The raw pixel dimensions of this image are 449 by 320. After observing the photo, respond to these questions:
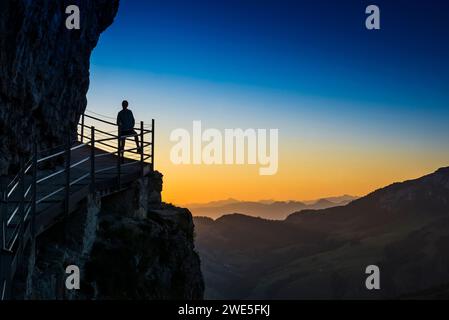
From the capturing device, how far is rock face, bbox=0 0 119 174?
19.7 metres

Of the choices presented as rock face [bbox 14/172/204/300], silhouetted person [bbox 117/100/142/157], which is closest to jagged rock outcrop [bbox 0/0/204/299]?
rock face [bbox 14/172/204/300]

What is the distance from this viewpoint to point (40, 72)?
2292cm

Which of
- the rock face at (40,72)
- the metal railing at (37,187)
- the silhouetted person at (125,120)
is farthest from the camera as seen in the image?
the silhouetted person at (125,120)

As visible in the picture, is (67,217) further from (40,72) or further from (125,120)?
(40,72)

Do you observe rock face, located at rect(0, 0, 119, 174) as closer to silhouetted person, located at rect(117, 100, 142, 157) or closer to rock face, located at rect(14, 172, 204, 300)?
silhouetted person, located at rect(117, 100, 142, 157)

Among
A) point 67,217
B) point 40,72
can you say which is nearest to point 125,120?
point 40,72

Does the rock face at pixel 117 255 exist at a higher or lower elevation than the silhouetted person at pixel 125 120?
lower

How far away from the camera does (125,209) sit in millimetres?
21750

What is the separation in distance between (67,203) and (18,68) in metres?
7.01

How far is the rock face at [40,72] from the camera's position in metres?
19.7

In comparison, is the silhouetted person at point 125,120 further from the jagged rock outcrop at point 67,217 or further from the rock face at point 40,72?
the rock face at point 40,72

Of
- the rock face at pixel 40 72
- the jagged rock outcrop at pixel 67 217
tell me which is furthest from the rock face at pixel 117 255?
the rock face at pixel 40 72
